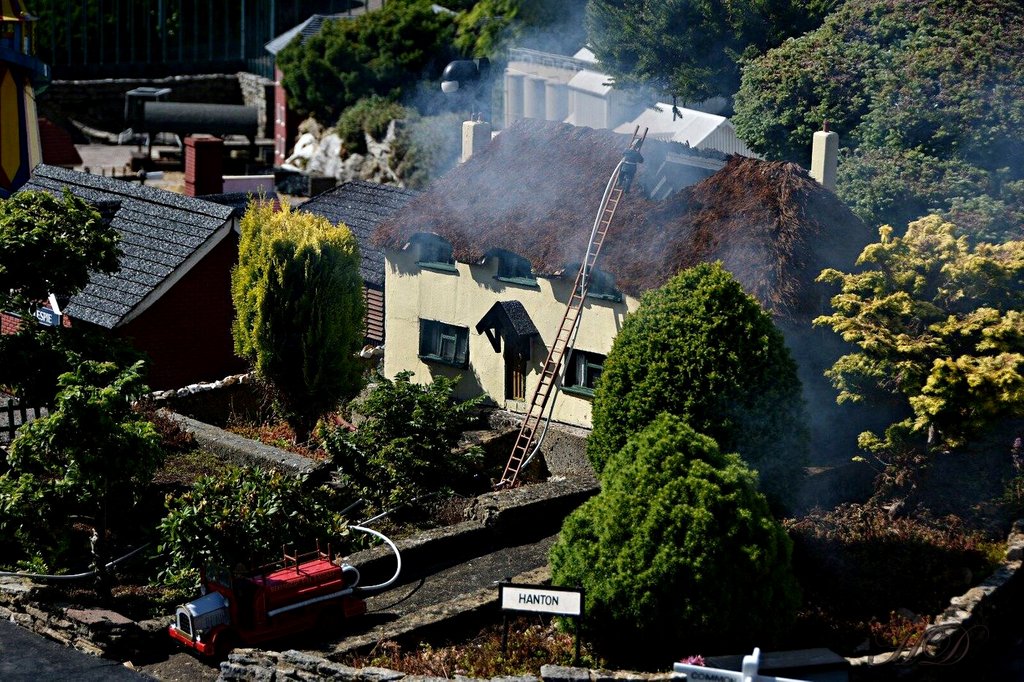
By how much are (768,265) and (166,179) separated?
141 ft

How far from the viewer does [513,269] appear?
26.6 m

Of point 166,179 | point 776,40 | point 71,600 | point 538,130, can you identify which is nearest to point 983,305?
point 538,130

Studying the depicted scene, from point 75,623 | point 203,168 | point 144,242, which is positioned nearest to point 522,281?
point 144,242

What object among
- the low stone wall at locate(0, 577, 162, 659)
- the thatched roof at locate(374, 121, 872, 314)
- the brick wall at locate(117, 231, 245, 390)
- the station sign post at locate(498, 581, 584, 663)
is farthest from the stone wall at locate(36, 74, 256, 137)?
the station sign post at locate(498, 581, 584, 663)

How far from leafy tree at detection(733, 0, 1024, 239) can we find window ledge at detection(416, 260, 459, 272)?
9.39m

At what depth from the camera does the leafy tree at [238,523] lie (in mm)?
18359

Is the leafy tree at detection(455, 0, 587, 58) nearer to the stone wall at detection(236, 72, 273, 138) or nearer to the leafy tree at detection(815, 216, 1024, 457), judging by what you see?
the stone wall at detection(236, 72, 273, 138)

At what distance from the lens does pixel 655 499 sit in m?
17.1

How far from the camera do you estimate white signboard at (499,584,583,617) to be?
1661cm

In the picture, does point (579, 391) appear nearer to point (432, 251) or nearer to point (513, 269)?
point (513, 269)

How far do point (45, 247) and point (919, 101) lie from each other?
18.8 m

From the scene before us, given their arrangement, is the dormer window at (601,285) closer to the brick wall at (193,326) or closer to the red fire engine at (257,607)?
the red fire engine at (257,607)

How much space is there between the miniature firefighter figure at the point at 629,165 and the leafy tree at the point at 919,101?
7.62 metres

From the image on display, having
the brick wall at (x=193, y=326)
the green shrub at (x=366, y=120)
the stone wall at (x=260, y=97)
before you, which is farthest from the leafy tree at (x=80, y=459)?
the stone wall at (x=260, y=97)
